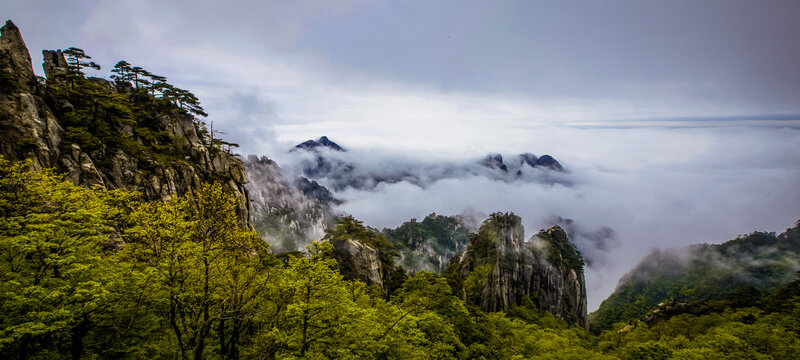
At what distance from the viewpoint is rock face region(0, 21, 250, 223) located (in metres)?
34.2

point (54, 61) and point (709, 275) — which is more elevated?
point (54, 61)

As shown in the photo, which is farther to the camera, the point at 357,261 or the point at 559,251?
the point at 559,251

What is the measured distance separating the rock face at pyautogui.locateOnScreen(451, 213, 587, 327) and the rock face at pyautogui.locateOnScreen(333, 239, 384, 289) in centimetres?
4030

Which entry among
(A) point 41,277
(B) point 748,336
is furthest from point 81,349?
(B) point 748,336

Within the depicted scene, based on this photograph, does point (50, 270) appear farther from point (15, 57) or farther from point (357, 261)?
point (357, 261)

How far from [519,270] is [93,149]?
112 m

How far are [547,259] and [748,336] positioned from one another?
83.6 m

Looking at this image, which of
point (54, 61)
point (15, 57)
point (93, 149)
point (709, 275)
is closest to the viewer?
point (15, 57)

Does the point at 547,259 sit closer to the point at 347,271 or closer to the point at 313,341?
the point at 347,271

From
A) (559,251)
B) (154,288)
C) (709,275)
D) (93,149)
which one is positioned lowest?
(709,275)

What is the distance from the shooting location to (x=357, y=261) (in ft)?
206

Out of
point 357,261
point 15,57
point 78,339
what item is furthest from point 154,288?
point 357,261

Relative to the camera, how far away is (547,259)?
410 feet

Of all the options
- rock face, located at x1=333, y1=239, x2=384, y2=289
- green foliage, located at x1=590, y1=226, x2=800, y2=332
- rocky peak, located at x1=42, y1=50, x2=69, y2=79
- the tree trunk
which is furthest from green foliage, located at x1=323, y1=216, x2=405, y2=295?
green foliage, located at x1=590, y1=226, x2=800, y2=332
